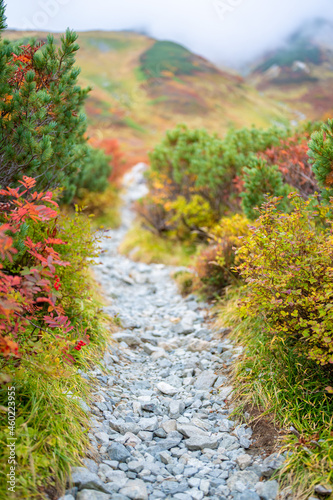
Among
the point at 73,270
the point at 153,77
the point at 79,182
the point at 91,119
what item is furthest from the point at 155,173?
the point at 153,77

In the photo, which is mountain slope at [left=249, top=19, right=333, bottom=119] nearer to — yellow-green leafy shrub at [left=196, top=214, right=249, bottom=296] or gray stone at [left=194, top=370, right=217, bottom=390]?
yellow-green leafy shrub at [left=196, top=214, right=249, bottom=296]

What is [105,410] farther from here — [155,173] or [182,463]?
[155,173]

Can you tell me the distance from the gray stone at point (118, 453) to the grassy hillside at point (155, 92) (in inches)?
1014

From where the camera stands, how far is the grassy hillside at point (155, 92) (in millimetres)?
30583

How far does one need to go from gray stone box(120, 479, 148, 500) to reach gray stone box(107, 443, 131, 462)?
0.26 m

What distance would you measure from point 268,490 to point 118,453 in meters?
1.07

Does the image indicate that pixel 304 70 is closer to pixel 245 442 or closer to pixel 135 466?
pixel 245 442

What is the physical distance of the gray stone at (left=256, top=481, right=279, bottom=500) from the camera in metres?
2.13

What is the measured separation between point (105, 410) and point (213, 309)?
2.45 m

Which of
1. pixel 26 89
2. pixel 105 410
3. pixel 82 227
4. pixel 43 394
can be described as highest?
pixel 26 89

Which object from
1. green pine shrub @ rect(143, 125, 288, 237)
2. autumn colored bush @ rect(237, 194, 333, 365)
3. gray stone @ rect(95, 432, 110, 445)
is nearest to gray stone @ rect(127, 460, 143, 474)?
gray stone @ rect(95, 432, 110, 445)

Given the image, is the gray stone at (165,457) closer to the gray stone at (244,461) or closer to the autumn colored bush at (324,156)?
the gray stone at (244,461)

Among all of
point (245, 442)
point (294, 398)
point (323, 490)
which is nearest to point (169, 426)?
point (245, 442)

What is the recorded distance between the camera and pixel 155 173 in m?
9.19
